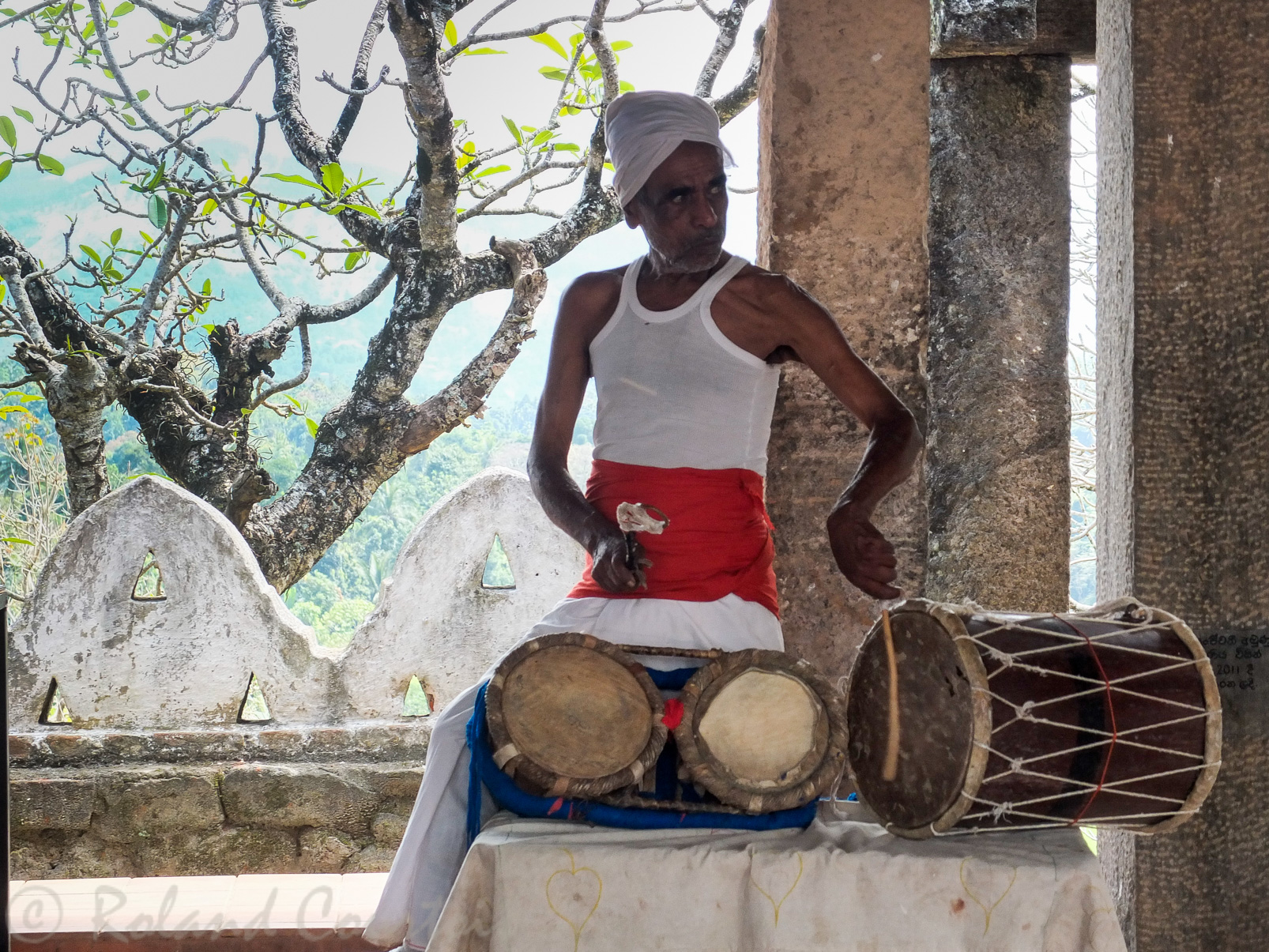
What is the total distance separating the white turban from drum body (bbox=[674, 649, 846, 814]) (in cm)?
92

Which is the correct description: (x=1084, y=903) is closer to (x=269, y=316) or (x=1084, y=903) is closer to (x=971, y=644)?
(x=971, y=644)

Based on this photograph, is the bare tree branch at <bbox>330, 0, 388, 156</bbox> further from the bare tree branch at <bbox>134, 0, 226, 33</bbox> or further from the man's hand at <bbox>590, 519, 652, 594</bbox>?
the man's hand at <bbox>590, 519, 652, 594</bbox>

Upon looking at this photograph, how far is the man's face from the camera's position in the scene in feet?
7.01

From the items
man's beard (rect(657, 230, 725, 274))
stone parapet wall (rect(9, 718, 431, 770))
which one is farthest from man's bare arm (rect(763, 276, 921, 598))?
stone parapet wall (rect(9, 718, 431, 770))

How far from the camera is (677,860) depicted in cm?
169

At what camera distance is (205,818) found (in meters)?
3.97

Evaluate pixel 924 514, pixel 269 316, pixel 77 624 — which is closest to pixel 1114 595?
pixel 924 514

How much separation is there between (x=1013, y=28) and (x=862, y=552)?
236cm

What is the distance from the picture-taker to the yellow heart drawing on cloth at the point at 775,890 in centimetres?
169

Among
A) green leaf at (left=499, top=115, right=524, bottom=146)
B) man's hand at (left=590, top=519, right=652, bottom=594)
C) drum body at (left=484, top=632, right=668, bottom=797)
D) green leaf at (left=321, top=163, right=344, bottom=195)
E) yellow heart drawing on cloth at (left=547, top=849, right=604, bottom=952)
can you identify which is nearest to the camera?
yellow heart drawing on cloth at (left=547, top=849, right=604, bottom=952)

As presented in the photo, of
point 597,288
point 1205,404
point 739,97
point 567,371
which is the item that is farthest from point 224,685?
point 739,97

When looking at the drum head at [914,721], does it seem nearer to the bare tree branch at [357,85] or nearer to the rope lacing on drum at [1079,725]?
the rope lacing on drum at [1079,725]

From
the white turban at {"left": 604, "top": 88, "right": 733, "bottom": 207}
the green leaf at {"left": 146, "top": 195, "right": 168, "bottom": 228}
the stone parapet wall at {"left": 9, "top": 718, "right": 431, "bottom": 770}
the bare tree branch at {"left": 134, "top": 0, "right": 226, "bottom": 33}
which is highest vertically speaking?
the bare tree branch at {"left": 134, "top": 0, "right": 226, "bottom": 33}

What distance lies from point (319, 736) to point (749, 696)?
2612mm
